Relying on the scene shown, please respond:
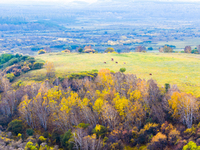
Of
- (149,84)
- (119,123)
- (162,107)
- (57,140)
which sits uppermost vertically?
(149,84)

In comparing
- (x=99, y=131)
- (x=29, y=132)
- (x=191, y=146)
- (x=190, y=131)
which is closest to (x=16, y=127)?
(x=29, y=132)

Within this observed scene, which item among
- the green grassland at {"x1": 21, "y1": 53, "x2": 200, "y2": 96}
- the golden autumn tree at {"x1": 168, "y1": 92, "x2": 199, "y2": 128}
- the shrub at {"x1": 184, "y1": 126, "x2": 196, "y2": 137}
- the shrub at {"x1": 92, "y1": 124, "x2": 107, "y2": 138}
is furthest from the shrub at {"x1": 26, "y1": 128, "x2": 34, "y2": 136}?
the shrub at {"x1": 184, "y1": 126, "x2": 196, "y2": 137}

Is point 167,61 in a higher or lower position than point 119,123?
higher

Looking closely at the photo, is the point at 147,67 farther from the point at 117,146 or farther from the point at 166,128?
the point at 117,146

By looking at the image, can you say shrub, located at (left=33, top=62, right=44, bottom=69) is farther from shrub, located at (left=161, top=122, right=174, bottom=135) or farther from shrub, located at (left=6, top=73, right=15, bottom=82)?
shrub, located at (left=161, top=122, right=174, bottom=135)

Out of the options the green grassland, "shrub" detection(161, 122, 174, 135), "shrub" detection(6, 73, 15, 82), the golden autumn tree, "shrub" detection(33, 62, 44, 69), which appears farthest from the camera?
"shrub" detection(33, 62, 44, 69)

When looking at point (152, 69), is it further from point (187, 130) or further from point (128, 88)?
point (187, 130)

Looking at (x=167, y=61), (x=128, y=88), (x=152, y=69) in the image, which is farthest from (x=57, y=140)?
(x=167, y=61)
